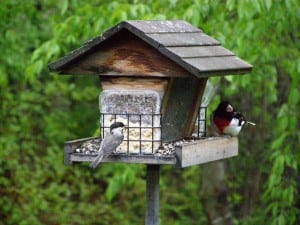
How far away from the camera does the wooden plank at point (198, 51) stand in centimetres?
426

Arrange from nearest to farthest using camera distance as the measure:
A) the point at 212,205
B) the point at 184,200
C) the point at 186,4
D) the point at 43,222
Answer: the point at 186,4 → the point at 212,205 → the point at 43,222 → the point at 184,200

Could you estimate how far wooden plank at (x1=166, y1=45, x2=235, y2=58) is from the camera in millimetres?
4264

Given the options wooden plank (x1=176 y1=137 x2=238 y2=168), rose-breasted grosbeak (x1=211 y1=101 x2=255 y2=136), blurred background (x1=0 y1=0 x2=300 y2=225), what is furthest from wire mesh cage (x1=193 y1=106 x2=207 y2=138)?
blurred background (x1=0 y1=0 x2=300 y2=225)

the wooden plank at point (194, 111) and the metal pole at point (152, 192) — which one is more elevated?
the wooden plank at point (194, 111)

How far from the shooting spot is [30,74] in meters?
6.70

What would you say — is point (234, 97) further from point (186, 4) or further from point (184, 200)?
point (186, 4)

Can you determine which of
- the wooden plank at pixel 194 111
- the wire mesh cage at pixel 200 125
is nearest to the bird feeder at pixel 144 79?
the wooden plank at pixel 194 111

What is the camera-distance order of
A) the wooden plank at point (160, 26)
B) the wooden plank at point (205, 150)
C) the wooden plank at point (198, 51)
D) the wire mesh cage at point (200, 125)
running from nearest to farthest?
the wooden plank at point (205, 150) → the wooden plank at point (198, 51) → the wooden plank at point (160, 26) → the wire mesh cage at point (200, 125)

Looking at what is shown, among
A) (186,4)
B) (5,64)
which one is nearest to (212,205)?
(5,64)

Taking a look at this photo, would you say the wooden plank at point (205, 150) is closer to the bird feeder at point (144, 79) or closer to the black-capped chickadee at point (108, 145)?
the bird feeder at point (144, 79)

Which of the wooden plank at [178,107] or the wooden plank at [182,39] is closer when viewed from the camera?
the wooden plank at [182,39]

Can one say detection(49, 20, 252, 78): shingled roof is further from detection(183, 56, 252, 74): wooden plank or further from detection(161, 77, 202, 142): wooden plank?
detection(161, 77, 202, 142): wooden plank

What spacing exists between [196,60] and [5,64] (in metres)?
4.36

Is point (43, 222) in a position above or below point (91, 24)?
below
